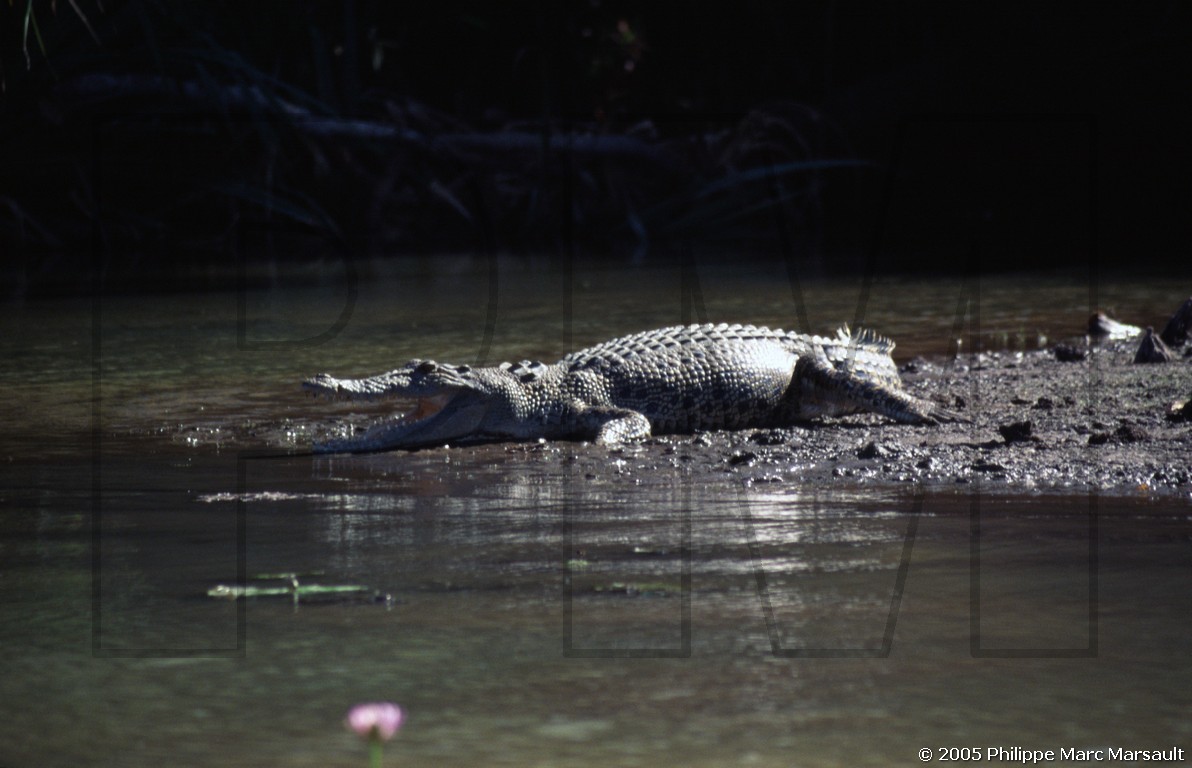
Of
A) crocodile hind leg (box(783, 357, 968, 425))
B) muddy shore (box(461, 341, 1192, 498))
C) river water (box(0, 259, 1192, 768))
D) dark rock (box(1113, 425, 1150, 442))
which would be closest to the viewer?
river water (box(0, 259, 1192, 768))

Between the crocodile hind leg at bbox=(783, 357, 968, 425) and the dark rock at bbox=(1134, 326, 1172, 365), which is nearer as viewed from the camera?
the crocodile hind leg at bbox=(783, 357, 968, 425)

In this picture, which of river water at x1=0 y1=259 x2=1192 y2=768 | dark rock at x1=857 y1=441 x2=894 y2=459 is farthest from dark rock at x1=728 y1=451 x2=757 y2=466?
dark rock at x1=857 y1=441 x2=894 y2=459

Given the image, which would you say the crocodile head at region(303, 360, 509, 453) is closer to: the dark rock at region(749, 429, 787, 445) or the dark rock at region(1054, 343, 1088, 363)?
the dark rock at region(749, 429, 787, 445)

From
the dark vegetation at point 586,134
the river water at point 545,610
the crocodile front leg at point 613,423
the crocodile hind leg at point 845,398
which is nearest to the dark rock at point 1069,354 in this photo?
the crocodile hind leg at point 845,398

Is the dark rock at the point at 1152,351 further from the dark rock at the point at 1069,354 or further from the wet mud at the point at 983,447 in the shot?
the dark rock at the point at 1069,354

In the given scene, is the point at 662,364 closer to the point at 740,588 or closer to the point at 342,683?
the point at 740,588

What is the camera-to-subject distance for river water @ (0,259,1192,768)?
2570 millimetres

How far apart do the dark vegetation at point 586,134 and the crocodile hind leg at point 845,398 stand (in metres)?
5.96

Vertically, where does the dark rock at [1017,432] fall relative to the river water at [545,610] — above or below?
above

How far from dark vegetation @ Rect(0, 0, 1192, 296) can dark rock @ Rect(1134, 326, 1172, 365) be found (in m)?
5.32

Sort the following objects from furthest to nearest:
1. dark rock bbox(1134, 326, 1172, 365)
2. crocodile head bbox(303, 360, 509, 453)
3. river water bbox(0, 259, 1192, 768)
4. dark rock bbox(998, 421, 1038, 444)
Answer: dark rock bbox(1134, 326, 1172, 365) < crocodile head bbox(303, 360, 509, 453) < dark rock bbox(998, 421, 1038, 444) < river water bbox(0, 259, 1192, 768)

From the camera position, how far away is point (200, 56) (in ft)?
A: 41.2

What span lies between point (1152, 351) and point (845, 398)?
1.56 meters

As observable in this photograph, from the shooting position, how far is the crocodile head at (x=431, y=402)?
572 cm
